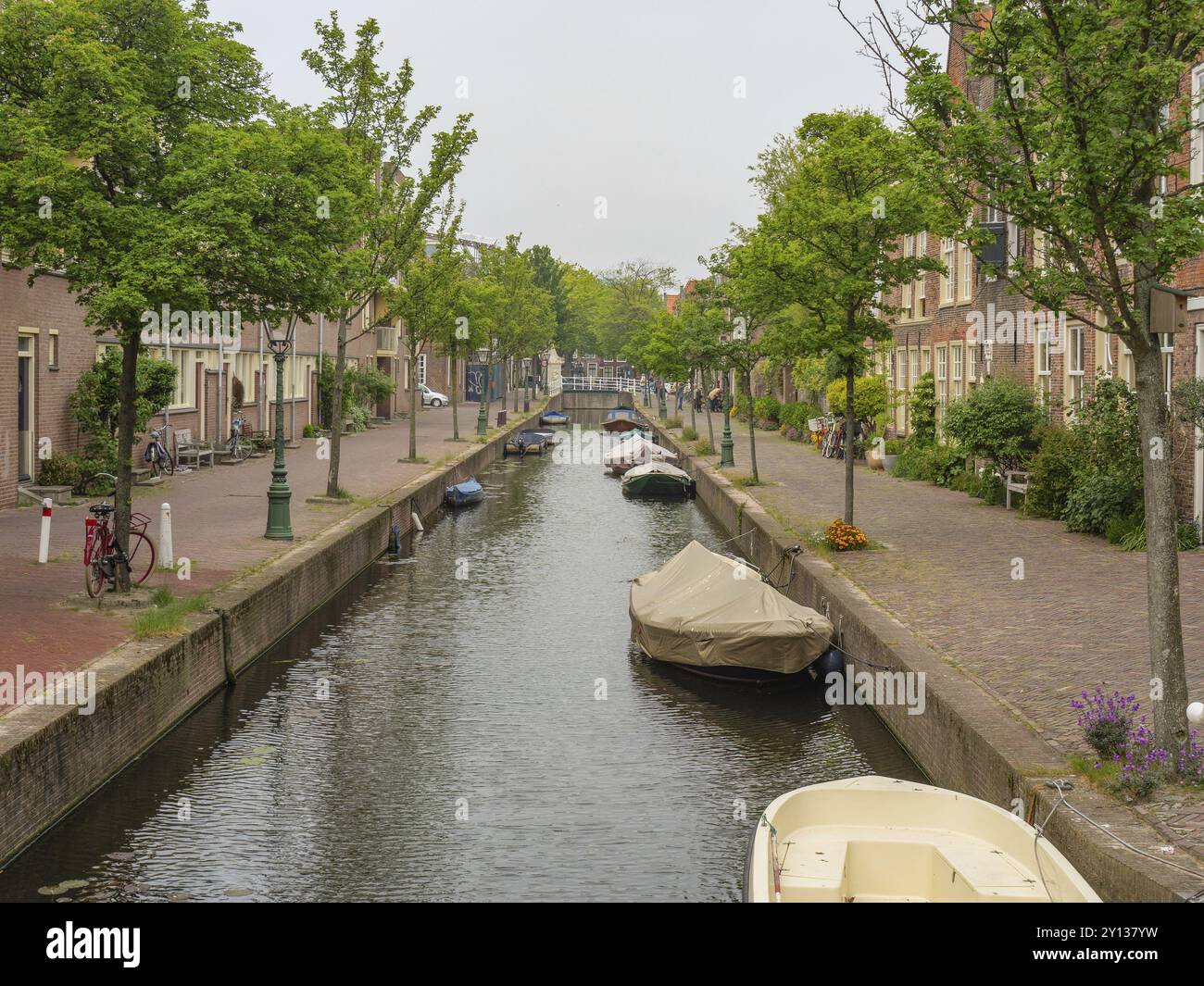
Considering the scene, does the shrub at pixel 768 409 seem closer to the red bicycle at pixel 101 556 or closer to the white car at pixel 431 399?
the white car at pixel 431 399

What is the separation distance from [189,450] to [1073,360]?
20.2 meters

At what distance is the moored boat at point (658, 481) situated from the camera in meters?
36.5

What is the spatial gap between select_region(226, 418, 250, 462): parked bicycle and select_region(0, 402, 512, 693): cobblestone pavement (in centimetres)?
39

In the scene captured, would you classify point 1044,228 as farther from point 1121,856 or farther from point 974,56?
point 1121,856

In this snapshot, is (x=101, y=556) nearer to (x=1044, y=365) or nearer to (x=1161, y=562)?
(x=1161, y=562)

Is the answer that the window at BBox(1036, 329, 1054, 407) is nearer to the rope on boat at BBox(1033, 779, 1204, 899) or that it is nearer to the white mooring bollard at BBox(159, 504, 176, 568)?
the white mooring bollard at BBox(159, 504, 176, 568)

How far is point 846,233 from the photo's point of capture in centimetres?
2083

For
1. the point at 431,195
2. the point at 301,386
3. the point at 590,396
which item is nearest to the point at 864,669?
the point at 431,195

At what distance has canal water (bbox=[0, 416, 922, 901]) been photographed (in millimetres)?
9492

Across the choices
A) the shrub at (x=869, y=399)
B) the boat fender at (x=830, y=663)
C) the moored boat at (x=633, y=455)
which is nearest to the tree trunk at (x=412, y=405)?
the moored boat at (x=633, y=455)

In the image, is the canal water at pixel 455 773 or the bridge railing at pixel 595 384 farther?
the bridge railing at pixel 595 384

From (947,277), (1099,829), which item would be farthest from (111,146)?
(947,277)

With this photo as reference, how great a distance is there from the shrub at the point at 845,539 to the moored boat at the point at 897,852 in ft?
37.6

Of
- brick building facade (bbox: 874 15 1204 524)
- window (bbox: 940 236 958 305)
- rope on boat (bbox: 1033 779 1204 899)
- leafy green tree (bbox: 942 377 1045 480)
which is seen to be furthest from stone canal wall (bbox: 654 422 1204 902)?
window (bbox: 940 236 958 305)
